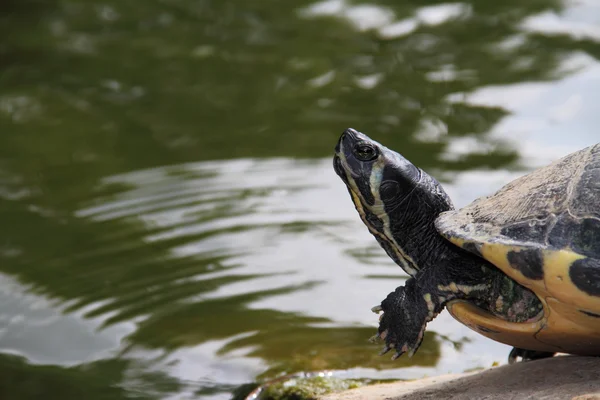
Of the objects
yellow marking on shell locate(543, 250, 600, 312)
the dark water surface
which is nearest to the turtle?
yellow marking on shell locate(543, 250, 600, 312)

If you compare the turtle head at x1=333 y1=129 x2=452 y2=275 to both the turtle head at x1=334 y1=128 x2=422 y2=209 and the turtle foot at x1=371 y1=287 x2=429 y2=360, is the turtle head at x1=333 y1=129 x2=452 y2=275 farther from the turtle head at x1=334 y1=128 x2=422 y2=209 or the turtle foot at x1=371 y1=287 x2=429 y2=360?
the turtle foot at x1=371 y1=287 x2=429 y2=360

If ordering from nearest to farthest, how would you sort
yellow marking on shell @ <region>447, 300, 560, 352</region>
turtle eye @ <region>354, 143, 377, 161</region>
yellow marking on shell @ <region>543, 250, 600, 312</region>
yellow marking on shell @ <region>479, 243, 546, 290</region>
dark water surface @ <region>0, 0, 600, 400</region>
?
yellow marking on shell @ <region>543, 250, 600, 312</region> < yellow marking on shell @ <region>479, 243, 546, 290</region> < yellow marking on shell @ <region>447, 300, 560, 352</region> < turtle eye @ <region>354, 143, 377, 161</region> < dark water surface @ <region>0, 0, 600, 400</region>

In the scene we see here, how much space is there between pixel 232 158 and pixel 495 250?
3.46 meters

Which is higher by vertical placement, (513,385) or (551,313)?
(551,313)

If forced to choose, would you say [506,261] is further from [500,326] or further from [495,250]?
[500,326]

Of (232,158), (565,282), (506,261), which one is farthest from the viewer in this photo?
(232,158)

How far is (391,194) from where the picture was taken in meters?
3.34

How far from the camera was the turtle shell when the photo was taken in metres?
2.74

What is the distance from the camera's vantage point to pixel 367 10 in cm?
864

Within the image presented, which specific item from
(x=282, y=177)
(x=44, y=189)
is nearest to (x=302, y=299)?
(x=282, y=177)

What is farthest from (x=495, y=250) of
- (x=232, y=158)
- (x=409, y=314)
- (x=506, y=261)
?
(x=232, y=158)

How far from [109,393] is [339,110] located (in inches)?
141

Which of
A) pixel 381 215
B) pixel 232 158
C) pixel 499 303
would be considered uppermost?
pixel 232 158

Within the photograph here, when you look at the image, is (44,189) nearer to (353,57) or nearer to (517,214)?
(353,57)
